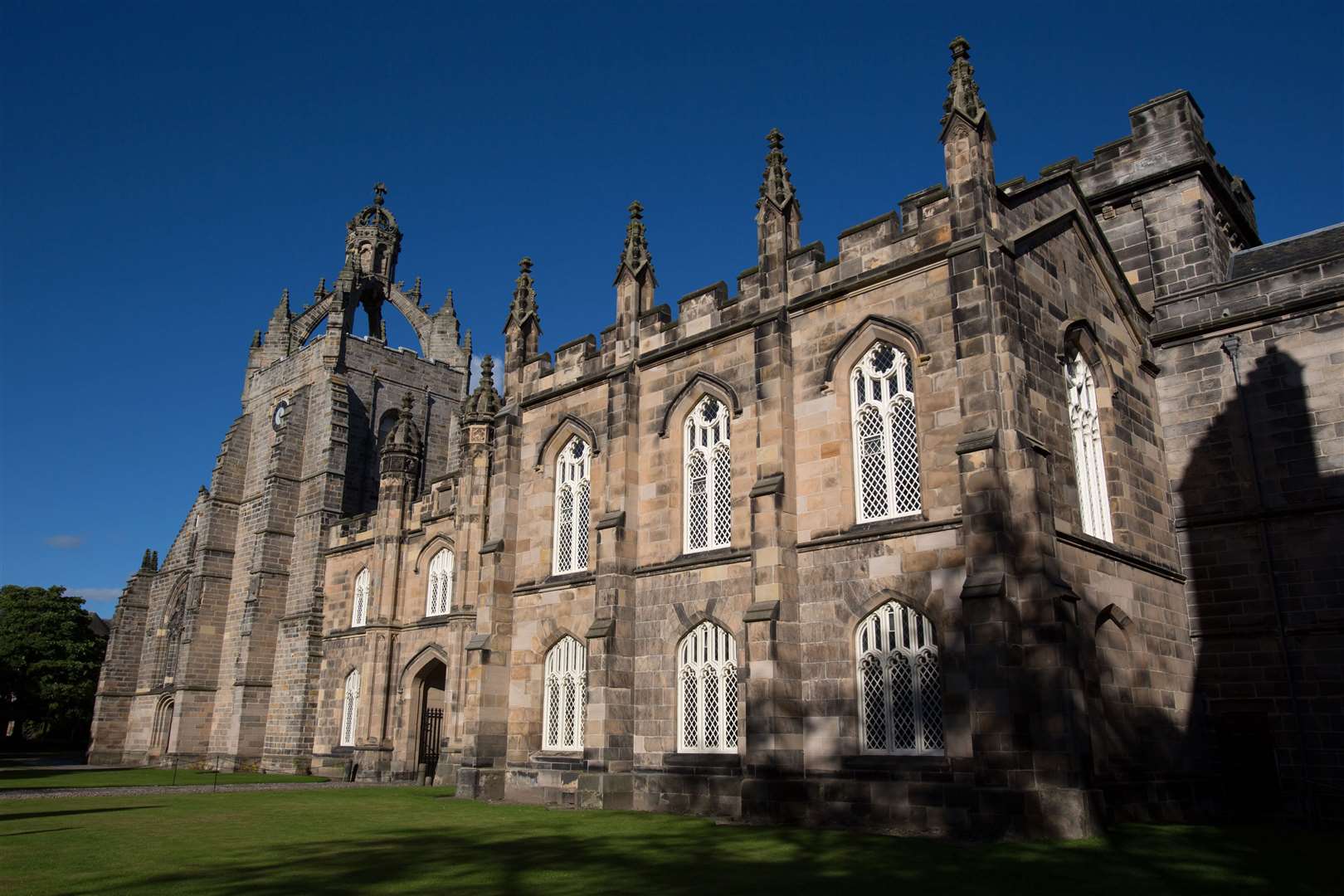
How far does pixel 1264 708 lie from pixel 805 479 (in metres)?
9.50

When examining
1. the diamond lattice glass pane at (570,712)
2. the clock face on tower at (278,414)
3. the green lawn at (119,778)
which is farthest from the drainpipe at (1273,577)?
the clock face on tower at (278,414)

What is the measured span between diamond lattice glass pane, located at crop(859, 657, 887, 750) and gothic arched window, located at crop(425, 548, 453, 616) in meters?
19.7

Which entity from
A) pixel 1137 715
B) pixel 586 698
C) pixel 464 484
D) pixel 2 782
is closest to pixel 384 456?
pixel 464 484

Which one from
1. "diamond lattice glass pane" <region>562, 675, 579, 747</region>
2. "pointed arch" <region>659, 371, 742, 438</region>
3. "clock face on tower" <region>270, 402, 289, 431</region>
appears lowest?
"diamond lattice glass pane" <region>562, 675, 579, 747</region>

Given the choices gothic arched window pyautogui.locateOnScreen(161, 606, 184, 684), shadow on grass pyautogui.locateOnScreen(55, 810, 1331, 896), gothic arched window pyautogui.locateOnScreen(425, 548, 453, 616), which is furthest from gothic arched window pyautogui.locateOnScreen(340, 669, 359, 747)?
shadow on grass pyautogui.locateOnScreen(55, 810, 1331, 896)

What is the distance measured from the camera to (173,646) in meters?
50.7

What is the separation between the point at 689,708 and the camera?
64.3 feet

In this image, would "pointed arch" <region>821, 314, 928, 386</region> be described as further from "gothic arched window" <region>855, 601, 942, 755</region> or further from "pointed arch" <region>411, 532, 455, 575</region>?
"pointed arch" <region>411, 532, 455, 575</region>

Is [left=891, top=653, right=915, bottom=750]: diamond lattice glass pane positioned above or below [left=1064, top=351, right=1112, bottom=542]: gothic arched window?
below

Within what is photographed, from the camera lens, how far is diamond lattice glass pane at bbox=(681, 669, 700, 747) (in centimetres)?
1947

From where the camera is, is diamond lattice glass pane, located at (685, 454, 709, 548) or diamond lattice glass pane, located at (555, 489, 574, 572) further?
diamond lattice glass pane, located at (555, 489, 574, 572)

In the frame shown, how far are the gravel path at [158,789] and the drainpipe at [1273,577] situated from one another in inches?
904

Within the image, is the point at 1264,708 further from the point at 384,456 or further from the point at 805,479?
the point at 384,456

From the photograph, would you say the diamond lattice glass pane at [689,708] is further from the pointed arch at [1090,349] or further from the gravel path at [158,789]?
the gravel path at [158,789]
